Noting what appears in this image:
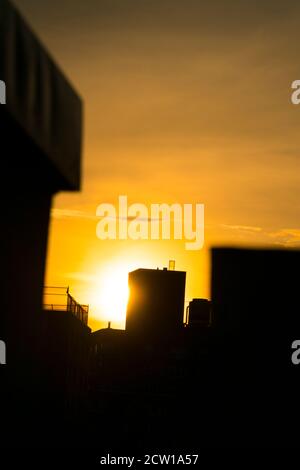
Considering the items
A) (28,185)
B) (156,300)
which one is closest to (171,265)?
(156,300)

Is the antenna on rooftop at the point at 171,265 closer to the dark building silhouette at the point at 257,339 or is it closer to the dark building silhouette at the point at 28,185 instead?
the dark building silhouette at the point at 257,339

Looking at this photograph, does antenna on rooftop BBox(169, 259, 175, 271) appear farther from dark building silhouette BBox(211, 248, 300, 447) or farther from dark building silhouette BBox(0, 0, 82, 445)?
dark building silhouette BBox(0, 0, 82, 445)

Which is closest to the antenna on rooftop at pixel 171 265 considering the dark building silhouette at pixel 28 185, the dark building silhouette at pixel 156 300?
the dark building silhouette at pixel 156 300

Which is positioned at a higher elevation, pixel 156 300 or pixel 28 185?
pixel 28 185

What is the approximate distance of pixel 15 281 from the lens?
508cm

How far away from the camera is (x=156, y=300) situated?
10544 cm

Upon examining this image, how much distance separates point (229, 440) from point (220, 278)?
36508 millimetres

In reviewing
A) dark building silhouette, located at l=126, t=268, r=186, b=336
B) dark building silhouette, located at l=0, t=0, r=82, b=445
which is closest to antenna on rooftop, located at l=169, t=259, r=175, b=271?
dark building silhouette, located at l=126, t=268, r=186, b=336

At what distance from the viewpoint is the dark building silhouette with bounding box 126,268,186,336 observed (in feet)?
343

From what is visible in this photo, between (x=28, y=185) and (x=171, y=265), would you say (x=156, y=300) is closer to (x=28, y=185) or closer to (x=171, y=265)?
(x=171, y=265)

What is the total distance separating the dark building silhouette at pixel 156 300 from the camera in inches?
4114
